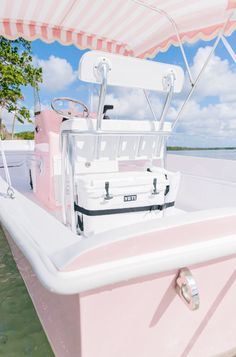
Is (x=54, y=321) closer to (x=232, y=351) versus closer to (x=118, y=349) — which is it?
(x=118, y=349)

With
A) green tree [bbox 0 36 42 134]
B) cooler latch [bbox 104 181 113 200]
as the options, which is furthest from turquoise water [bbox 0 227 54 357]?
green tree [bbox 0 36 42 134]

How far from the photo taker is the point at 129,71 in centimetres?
163

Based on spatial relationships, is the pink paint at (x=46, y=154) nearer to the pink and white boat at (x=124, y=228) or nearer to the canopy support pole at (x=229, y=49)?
the pink and white boat at (x=124, y=228)

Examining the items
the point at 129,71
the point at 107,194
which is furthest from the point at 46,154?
the point at 129,71

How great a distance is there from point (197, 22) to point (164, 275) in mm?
2664

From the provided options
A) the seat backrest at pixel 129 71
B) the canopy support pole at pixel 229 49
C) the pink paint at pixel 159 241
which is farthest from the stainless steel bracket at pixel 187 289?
the canopy support pole at pixel 229 49

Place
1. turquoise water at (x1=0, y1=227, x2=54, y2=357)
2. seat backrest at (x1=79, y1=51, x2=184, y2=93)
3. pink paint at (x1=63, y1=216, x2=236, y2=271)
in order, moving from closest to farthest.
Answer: pink paint at (x1=63, y1=216, x2=236, y2=271)
seat backrest at (x1=79, y1=51, x2=184, y2=93)
turquoise water at (x1=0, y1=227, x2=54, y2=357)

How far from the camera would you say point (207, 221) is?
3.60ft

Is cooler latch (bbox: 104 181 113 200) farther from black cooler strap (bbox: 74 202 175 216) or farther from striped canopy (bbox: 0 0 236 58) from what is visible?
striped canopy (bbox: 0 0 236 58)

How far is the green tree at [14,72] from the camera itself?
507 inches

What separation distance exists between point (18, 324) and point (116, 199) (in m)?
0.98

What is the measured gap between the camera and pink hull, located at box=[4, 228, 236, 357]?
104 cm

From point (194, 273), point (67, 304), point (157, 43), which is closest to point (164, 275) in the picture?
point (194, 273)

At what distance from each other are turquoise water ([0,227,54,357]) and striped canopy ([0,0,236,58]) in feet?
8.02
